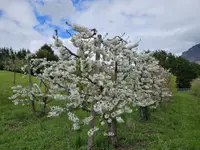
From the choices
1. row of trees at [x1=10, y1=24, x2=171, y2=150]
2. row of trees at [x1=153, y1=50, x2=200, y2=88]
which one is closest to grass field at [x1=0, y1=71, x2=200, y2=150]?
row of trees at [x1=10, y1=24, x2=171, y2=150]

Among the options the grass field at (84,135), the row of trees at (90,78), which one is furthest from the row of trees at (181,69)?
the row of trees at (90,78)

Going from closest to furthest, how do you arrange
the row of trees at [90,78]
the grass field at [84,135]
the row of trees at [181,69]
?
the row of trees at [90,78]
the grass field at [84,135]
the row of trees at [181,69]

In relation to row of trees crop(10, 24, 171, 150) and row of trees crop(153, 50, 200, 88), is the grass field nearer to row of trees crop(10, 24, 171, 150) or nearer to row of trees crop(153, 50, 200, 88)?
row of trees crop(10, 24, 171, 150)

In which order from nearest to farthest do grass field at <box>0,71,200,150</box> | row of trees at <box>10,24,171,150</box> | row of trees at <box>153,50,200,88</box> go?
row of trees at <box>10,24,171,150</box> < grass field at <box>0,71,200,150</box> < row of trees at <box>153,50,200,88</box>

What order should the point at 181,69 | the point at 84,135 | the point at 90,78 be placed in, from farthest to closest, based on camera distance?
the point at 181,69 → the point at 84,135 → the point at 90,78

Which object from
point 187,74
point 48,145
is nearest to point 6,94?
point 48,145

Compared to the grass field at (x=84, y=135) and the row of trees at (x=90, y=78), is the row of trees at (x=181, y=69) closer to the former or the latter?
the grass field at (x=84, y=135)

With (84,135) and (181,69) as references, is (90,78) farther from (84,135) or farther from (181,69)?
(181,69)

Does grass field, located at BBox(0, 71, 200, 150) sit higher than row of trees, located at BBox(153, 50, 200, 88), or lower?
lower

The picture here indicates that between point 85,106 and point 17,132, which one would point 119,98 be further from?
point 17,132

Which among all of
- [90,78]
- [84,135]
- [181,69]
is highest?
[181,69]

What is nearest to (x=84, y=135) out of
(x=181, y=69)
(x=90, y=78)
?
(x=90, y=78)

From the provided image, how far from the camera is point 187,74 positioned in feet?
152

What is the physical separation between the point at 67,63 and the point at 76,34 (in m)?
0.75
